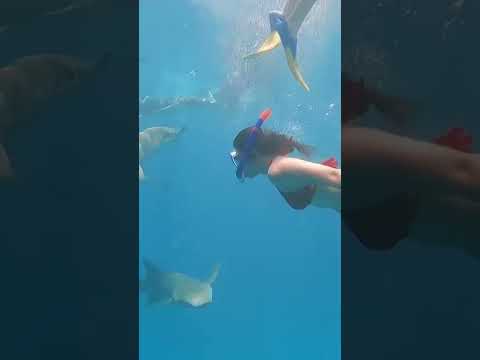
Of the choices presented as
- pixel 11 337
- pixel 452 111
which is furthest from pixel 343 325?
pixel 11 337

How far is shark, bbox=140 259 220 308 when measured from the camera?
7.49 m

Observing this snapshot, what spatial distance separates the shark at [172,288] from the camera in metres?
7.49

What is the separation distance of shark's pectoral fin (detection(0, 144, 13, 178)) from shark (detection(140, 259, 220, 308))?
21.6ft

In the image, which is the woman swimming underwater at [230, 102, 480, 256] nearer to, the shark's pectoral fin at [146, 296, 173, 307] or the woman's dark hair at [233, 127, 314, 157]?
the woman's dark hair at [233, 127, 314, 157]

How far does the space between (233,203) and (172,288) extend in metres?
11.4

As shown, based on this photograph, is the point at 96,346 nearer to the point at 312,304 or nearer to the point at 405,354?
the point at 405,354

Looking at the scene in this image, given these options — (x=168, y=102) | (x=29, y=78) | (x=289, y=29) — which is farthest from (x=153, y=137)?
(x=29, y=78)

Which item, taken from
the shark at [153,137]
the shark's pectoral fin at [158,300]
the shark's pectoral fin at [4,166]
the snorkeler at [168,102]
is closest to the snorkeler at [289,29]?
the shark's pectoral fin at [4,166]

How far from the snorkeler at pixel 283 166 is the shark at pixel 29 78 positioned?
136 cm

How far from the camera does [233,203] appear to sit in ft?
63.0

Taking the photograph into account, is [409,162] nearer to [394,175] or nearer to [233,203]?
[394,175]

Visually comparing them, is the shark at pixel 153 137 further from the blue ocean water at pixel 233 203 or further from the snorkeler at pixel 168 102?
the snorkeler at pixel 168 102

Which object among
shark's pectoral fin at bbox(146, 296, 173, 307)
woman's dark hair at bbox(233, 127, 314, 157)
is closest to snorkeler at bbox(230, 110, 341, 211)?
woman's dark hair at bbox(233, 127, 314, 157)

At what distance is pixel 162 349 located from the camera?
47.7ft
